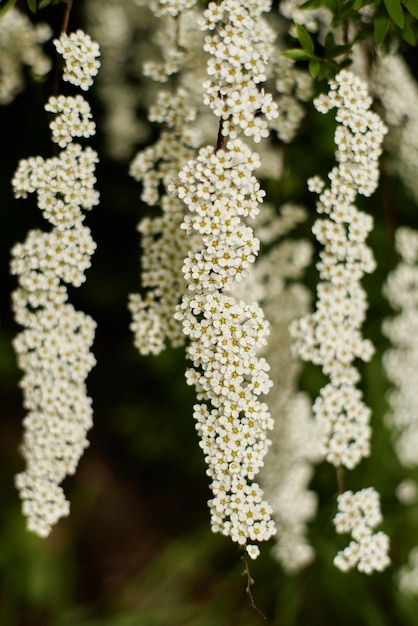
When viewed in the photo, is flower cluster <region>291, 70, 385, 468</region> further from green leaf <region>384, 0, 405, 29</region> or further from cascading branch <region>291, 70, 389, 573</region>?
green leaf <region>384, 0, 405, 29</region>

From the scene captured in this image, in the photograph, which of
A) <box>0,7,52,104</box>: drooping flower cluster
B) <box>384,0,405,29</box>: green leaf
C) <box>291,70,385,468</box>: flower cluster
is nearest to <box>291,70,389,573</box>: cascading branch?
A: <box>291,70,385,468</box>: flower cluster

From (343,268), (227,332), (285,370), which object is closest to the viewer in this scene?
(227,332)

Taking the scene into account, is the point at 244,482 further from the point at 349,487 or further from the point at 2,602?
the point at 2,602

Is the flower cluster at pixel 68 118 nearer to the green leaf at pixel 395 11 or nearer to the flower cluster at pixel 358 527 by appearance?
the green leaf at pixel 395 11

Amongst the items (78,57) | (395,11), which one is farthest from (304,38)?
(78,57)

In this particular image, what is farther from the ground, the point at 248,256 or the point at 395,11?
the point at 395,11

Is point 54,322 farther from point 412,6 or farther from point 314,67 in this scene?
point 412,6

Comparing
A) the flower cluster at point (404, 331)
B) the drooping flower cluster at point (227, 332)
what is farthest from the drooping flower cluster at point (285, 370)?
the drooping flower cluster at point (227, 332)
